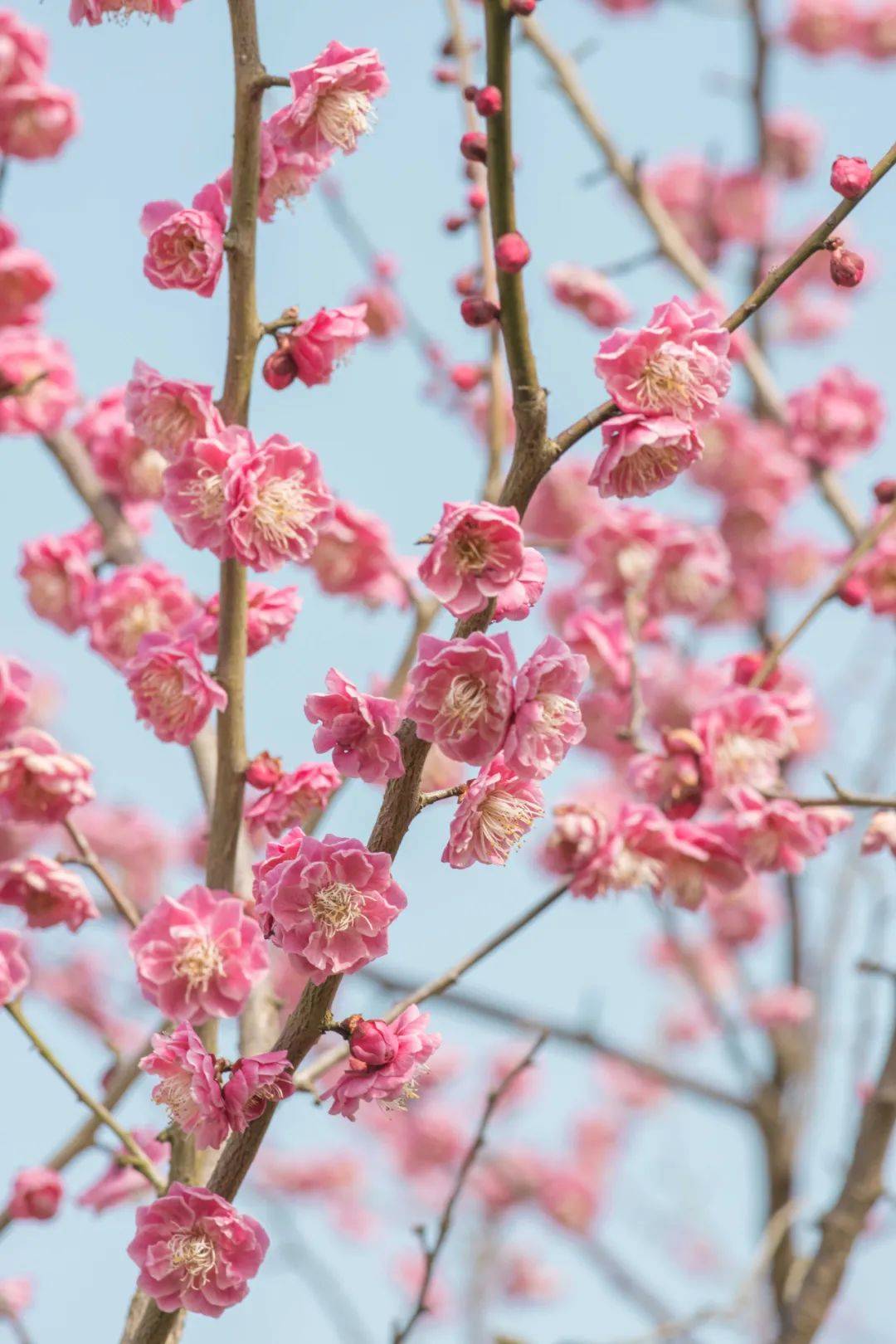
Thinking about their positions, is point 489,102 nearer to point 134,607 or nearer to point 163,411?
point 163,411

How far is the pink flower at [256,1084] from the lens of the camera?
1.55 metres

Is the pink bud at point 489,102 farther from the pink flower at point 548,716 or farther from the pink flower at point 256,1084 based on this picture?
the pink flower at point 256,1084

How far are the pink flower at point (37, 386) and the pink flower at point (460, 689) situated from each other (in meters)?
1.93

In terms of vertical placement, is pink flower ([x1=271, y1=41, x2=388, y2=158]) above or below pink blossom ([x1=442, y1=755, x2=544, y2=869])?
above

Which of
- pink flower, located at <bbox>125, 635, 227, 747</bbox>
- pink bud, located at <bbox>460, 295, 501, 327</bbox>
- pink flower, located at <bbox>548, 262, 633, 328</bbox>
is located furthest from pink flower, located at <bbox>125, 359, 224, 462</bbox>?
pink flower, located at <bbox>548, 262, 633, 328</bbox>

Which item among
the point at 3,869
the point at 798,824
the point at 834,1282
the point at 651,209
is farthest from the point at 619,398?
the point at 651,209

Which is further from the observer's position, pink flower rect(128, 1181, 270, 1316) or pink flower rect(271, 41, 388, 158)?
pink flower rect(271, 41, 388, 158)

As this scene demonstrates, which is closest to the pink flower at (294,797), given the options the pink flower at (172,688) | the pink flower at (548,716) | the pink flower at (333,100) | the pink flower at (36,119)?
the pink flower at (172,688)

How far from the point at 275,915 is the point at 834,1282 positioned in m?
1.86

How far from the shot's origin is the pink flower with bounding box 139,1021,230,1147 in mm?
1592

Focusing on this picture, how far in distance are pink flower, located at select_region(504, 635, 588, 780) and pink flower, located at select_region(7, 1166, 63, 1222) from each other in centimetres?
143

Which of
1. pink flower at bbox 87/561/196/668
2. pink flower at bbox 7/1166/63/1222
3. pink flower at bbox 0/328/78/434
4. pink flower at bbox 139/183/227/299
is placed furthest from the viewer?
pink flower at bbox 0/328/78/434

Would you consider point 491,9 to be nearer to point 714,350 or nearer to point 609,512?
point 714,350

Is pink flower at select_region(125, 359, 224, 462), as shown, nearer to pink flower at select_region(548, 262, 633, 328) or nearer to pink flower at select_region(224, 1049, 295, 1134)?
pink flower at select_region(224, 1049, 295, 1134)
